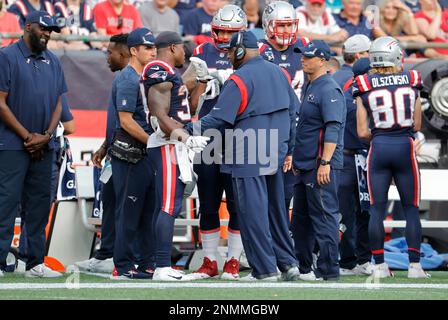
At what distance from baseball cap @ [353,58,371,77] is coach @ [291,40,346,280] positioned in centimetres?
141

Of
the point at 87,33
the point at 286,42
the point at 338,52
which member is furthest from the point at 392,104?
the point at 87,33

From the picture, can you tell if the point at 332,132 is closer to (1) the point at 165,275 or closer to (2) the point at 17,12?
(1) the point at 165,275

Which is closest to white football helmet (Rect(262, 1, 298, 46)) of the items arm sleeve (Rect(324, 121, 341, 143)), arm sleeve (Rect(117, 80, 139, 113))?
arm sleeve (Rect(324, 121, 341, 143))

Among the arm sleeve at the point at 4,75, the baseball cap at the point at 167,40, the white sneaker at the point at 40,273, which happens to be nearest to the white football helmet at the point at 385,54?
the baseball cap at the point at 167,40

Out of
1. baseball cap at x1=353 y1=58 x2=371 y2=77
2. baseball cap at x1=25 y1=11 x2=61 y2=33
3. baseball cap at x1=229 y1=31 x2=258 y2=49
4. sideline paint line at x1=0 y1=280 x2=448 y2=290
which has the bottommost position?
sideline paint line at x1=0 y1=280 x2=448 y2=290

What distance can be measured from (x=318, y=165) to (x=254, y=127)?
861mm

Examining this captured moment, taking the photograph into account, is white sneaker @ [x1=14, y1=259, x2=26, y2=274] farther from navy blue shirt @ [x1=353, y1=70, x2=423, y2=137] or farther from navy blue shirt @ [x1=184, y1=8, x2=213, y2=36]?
navy blue shirt @ [x1=184, y1=8, x2=213, y2=36]

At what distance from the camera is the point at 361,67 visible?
11.4 metres

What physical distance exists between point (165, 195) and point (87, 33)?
5545 mm

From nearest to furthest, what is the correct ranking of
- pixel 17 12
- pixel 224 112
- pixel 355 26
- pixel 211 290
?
pixel 211 290 < pixel 224 112 < pixel 17 12 < pixel 355 26

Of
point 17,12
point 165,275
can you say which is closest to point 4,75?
point 165,275

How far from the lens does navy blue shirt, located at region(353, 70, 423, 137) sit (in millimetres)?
10711

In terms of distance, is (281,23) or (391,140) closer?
(391,140)
